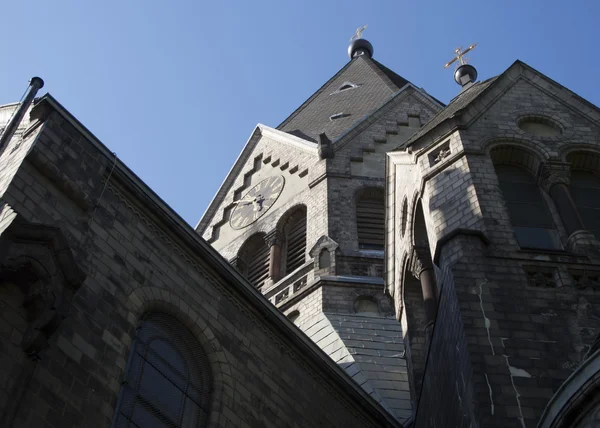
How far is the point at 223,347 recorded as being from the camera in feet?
41.0

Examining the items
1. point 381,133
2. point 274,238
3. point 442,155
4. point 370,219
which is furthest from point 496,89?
point 381,133

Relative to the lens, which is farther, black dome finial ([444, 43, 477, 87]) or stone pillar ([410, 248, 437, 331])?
black dome finial ([444, 43, 477, 87])

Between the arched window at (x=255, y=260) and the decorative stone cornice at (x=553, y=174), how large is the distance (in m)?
12.9

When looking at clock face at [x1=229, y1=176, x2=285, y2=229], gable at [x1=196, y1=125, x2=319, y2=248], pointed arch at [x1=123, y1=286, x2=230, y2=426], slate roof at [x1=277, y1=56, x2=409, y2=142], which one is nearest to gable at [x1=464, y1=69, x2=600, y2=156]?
pointed arch at [x1=123, y1=286, x2=230, y2=426]

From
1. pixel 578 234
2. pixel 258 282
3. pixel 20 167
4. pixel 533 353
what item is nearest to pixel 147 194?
pixel 20 167

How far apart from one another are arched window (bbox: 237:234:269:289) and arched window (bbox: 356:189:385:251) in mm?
3061

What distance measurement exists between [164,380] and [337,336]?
32.5 ft

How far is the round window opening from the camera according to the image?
653 inches

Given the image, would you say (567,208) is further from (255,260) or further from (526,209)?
(255,260)

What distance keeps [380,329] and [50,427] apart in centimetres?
1357

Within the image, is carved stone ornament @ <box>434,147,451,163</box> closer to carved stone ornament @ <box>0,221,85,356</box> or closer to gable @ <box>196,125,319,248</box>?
carved stone ornament @ <box>0,221,85,356</box>

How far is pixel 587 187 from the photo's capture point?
15742 mm

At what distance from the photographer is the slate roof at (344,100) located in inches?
1409

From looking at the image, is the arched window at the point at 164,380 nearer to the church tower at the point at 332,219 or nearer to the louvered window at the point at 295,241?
the church tower at the point at 332,219
